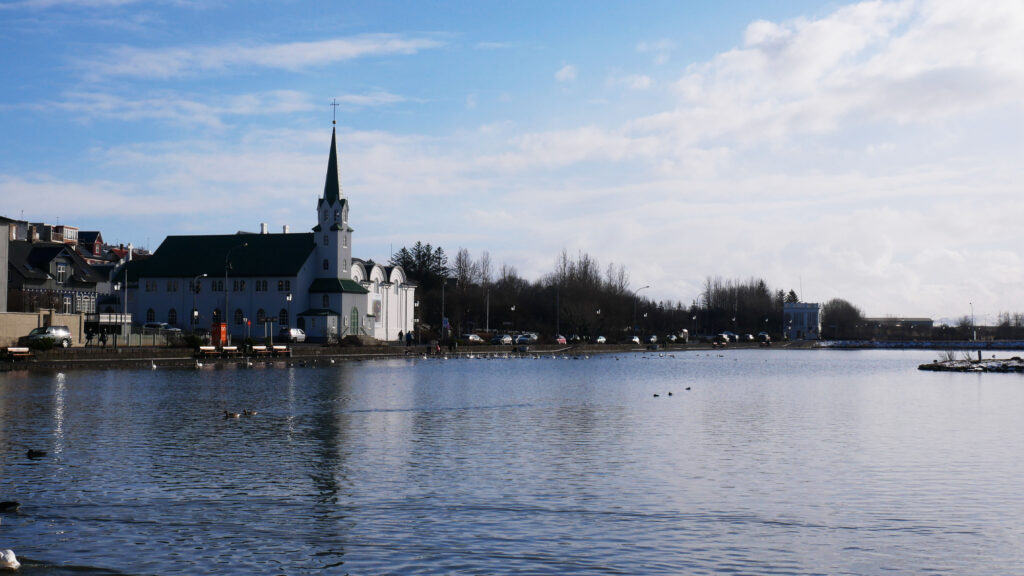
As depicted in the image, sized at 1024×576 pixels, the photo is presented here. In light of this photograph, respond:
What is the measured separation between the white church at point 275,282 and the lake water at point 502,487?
7041cm

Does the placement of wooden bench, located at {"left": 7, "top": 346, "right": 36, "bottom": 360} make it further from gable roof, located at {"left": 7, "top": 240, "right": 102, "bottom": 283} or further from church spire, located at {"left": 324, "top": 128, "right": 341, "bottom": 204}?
church spire, located at {"left": 324, "top": 128, "right": 341, "bottom": 204}

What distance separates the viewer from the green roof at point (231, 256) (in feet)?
377

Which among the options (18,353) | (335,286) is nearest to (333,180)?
(335,286)

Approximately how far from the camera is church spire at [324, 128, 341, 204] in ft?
386

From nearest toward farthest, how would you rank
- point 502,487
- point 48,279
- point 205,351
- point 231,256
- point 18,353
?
point 502,487
point 18,353
point 205,351
point 48,279
point 231,256

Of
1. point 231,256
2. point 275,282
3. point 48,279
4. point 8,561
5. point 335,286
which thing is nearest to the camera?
point 8,561

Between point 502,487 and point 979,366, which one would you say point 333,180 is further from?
point 502,487

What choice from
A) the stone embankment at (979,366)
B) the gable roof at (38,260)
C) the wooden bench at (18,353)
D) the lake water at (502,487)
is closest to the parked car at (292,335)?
the gable roof at (38,260)

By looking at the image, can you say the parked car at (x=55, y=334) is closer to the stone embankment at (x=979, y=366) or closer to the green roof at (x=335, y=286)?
the green roof at (x=335, y=286)

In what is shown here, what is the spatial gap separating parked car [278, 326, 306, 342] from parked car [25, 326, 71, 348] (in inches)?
1265

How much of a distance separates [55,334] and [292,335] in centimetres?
3467

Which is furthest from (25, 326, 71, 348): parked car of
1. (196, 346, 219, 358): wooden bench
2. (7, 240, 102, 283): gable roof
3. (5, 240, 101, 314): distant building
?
(7, 240, 102, 283): gable roof

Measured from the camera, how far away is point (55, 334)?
70188mm

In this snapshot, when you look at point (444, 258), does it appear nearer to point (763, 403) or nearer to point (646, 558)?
point (763, 403)
